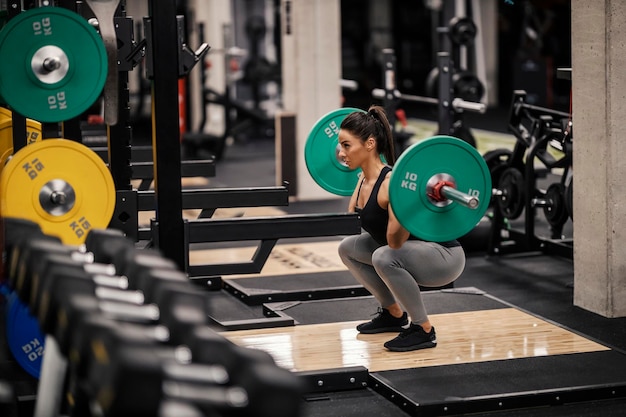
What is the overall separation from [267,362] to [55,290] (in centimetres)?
Result: 52

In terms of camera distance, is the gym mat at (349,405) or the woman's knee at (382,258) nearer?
the gym mat at (349,405)

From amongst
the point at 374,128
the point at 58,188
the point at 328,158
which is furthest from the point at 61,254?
the point at 328,158

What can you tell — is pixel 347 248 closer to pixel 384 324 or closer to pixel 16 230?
pixel 384 324

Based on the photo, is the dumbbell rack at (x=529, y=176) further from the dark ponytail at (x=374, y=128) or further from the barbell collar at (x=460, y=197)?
the barbell collar at (x=460, y=197)

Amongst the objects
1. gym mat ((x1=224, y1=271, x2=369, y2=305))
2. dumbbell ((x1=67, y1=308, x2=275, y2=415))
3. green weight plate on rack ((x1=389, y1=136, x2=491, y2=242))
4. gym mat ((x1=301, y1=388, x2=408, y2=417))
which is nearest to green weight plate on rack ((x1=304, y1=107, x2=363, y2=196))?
gym mat ((x1=224, y1=271, x2=369, y2=305))

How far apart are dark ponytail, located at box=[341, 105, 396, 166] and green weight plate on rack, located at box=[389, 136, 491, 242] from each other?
36 centimetres

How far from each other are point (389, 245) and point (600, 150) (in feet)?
4.07

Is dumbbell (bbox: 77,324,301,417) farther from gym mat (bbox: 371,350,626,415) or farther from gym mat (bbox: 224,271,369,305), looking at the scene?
gym mat (bbox: 224,271,369,305)

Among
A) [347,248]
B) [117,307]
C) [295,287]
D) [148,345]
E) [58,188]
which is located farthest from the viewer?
[295,287]

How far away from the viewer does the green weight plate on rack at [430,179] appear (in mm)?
3832

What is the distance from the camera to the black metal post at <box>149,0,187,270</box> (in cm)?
358

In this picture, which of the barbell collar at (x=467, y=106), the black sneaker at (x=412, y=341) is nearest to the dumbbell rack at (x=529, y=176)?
the barbell collar at (x=467, y=106)

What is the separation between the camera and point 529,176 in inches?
240

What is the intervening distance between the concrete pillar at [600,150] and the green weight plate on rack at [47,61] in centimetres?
223
